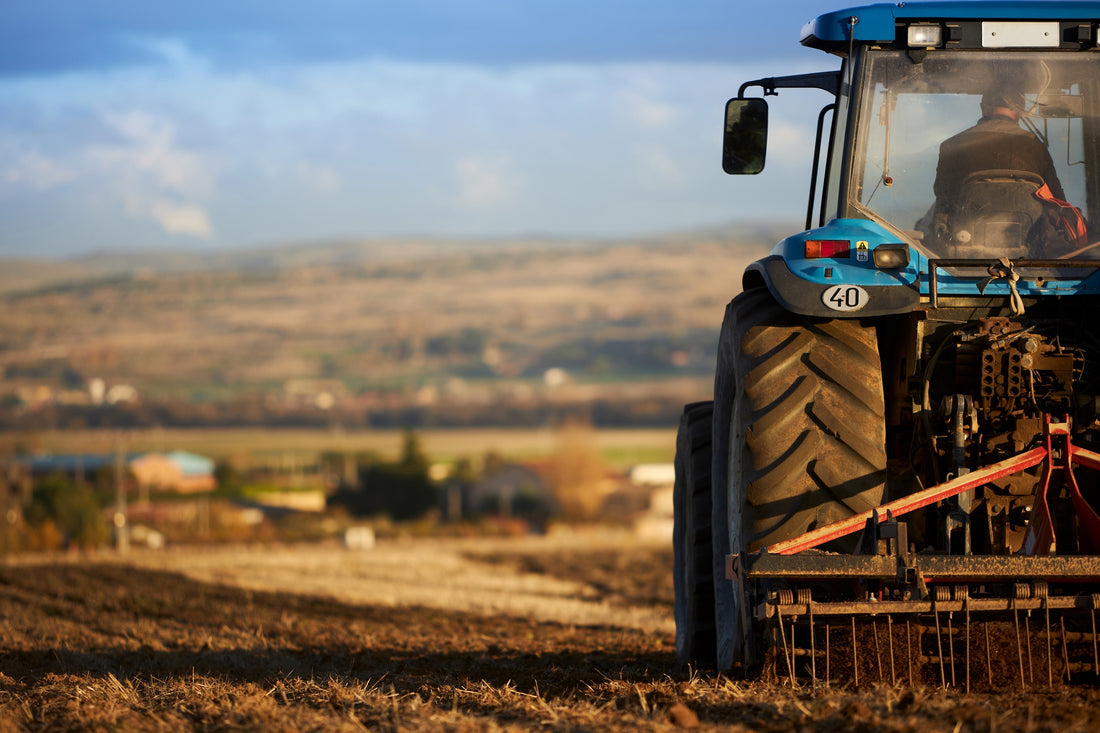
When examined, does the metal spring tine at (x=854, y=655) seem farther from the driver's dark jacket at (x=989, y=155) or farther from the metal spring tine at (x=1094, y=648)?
the driver's dark jacket at (x=989, y=155)

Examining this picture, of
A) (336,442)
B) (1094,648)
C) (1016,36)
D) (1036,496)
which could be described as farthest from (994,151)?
(336,442)

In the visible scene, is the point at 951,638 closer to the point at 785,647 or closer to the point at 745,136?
the point at 785,647

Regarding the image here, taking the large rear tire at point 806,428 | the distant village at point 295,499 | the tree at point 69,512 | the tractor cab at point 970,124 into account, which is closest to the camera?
the large rear tire at point 806,428

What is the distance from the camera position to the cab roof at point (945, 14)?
6.34m

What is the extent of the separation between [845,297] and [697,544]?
2131 mm

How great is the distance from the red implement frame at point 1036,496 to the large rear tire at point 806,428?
18cm

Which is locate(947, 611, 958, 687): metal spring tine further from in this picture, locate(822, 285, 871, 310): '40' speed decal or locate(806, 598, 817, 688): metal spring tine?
locate(822, 285, 871, 310): '40' speed decal

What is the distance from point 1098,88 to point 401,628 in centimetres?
828

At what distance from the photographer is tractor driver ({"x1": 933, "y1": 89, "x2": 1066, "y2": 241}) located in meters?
6.40

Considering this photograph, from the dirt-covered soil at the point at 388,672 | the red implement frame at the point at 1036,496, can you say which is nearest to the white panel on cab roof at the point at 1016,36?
the red implement frame at the point at 1036,496

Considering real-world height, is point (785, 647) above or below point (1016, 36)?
below

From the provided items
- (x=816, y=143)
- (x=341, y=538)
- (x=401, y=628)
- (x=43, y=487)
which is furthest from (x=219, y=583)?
(x=43, y=487)

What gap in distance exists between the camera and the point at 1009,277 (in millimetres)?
5785

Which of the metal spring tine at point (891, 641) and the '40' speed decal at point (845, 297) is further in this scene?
the '40' speed decal at point (845, 297)
